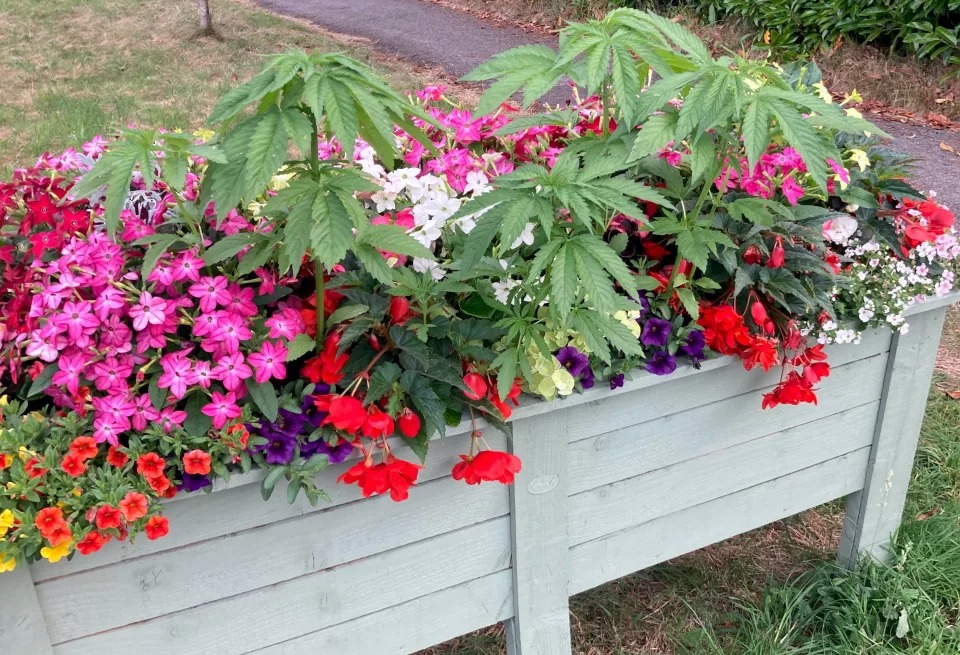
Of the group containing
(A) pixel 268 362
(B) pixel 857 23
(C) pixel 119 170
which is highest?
(C) pixel 119 170

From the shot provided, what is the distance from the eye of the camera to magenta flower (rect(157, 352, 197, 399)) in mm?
1353

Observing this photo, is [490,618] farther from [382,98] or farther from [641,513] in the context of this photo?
[382,98]

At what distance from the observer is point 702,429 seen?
1959mm

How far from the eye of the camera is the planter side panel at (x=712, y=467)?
1.88 metres

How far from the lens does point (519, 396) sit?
1.66 meters

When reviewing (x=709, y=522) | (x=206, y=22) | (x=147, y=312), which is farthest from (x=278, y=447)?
(x=206, y=22)


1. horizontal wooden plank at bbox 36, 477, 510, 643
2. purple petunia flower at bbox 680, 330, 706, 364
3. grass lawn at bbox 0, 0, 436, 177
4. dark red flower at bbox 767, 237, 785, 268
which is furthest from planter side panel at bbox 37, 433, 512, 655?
Answer: grass lawn at bbox 0, 0, 436, 177

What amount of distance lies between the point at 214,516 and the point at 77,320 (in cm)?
41

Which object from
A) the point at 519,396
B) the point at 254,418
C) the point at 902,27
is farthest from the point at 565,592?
the point at 902,27

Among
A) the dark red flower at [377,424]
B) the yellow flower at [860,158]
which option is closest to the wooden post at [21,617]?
the dark red flower at [377,424]

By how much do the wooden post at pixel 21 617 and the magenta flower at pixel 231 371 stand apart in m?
0.43

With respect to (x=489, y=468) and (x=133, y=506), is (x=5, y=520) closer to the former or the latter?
(x=133, y=506)

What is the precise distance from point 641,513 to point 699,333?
1.55 ft

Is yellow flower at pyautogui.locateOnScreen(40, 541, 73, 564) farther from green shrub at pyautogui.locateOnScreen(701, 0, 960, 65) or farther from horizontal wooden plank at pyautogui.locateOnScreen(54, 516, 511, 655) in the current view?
green shrub at pyautogui.locateOnScreen(701, 0, 960, 65)
